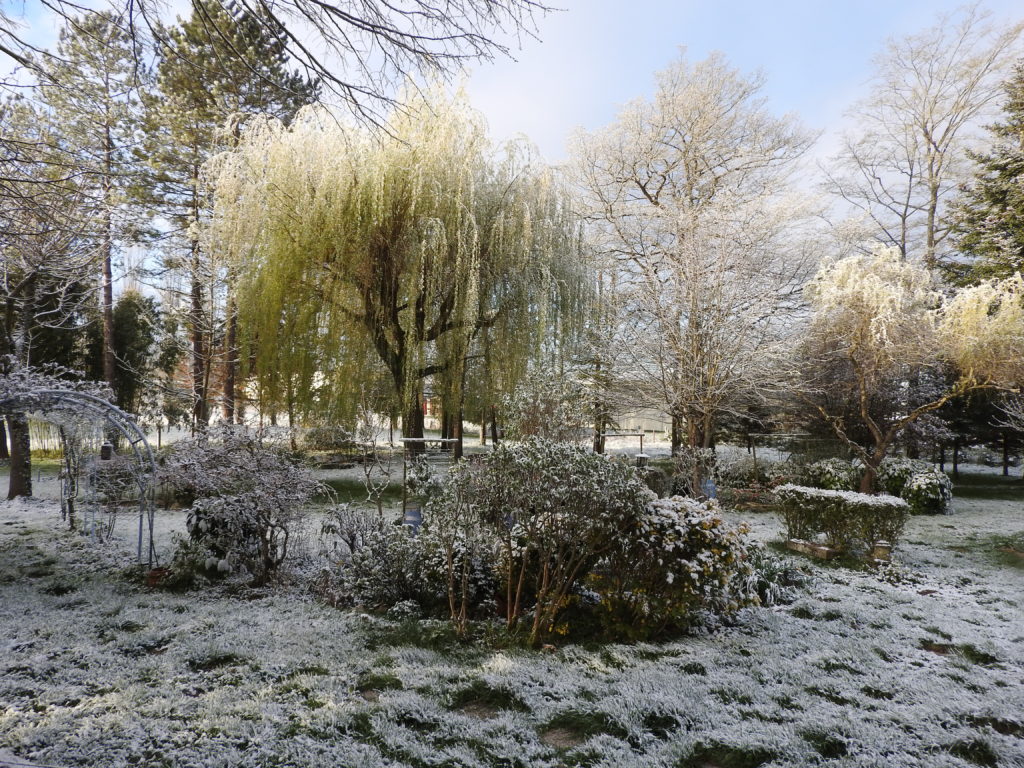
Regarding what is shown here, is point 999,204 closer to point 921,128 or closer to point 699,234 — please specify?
point 921,128

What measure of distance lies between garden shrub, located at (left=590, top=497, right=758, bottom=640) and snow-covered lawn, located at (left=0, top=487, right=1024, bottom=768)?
20 centimetres

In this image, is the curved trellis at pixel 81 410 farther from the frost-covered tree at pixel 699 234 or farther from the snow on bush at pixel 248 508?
the frost-covered tree at pixel 699 234

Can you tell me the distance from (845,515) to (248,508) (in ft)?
20.0

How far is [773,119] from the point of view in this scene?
12.1 metres

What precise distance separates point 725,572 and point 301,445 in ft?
27.4

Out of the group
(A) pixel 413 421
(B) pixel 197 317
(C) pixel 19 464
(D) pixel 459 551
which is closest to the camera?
(D) pixel 459 551

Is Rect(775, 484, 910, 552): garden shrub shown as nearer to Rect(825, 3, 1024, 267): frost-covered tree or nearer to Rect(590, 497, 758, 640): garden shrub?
Rect(590, 497, 758, 640): garden shrub

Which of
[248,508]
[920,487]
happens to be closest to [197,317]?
[248,508]

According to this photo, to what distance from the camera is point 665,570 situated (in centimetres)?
348

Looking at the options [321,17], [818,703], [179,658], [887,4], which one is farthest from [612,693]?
[887,4]

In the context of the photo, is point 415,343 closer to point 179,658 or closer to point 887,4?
point 179,658

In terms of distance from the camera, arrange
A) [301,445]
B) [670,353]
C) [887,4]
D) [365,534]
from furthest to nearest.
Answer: [301,445]
[670,353]
[887,4]
[365,534]

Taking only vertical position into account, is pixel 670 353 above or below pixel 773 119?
below

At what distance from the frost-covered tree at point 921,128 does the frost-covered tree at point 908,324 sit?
4191 millimetres
